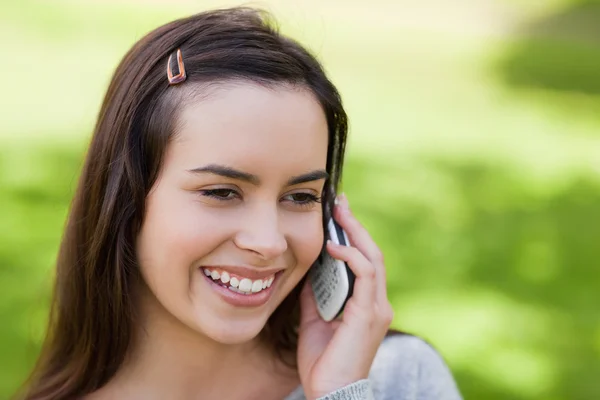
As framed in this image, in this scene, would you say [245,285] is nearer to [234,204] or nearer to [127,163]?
[234,204]

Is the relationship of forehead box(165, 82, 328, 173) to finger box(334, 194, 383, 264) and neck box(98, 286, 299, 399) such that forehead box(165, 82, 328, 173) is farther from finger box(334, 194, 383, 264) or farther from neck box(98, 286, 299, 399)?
neck box(98, 286, 299, 399)

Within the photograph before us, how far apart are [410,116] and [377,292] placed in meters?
5.76

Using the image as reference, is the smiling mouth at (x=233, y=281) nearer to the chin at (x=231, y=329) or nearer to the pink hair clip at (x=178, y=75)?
the chin at (x=231, y=329)

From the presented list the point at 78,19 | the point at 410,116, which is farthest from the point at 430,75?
the point at 78,19

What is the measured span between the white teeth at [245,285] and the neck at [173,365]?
0.33m

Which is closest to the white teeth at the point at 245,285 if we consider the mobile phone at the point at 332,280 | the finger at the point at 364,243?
the mobile phone at the point at 332,280

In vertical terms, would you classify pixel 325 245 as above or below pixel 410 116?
above

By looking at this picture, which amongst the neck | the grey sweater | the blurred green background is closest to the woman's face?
the neck

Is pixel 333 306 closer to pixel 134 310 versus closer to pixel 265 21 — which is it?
pixel 134 310

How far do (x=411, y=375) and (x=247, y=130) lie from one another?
3.12 feet

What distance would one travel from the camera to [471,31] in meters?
11.2

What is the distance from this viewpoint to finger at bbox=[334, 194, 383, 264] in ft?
8.51

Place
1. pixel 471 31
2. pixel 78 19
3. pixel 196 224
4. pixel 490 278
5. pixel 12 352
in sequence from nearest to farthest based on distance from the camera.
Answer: pixel 196 224, pixel 12 352, pixel 490 278, pixel 78 19, pixel 471 31

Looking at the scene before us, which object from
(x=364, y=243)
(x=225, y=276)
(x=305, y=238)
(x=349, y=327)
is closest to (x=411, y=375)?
(x=349, y=327)
